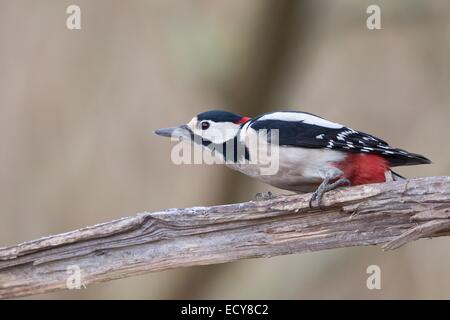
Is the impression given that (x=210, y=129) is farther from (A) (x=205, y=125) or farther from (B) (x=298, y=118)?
(B) (x=298, y=118)

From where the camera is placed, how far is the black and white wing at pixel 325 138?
4582 millimetres

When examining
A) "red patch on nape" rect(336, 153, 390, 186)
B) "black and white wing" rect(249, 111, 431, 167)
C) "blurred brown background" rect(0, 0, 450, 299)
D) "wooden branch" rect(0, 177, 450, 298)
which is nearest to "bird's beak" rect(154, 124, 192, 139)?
"black and white wing" rect(249, 111, 431, 167)

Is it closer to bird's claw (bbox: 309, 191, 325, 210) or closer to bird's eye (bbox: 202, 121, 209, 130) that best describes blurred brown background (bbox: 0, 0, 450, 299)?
bird's eye (bbox: 202, 121, 209, 130)

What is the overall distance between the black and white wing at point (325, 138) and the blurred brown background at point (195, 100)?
1.54 m

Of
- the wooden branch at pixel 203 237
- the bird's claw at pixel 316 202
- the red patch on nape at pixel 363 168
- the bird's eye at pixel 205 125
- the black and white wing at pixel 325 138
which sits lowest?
the wooden branch at pixel 203 237

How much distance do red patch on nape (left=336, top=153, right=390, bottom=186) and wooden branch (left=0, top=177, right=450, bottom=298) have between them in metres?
0.34

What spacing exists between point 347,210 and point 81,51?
3776 mm

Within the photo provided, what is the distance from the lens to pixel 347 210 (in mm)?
4184

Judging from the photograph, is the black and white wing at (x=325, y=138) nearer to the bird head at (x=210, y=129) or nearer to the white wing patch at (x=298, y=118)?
the white wing patch at (x=298, y=118)

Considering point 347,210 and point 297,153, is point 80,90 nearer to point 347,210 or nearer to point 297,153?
point 297,153

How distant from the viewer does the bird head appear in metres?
4.86

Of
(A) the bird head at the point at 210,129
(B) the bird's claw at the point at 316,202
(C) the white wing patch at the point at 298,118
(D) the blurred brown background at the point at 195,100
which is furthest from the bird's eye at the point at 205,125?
(D) the blurred brown background at the point at 195,100

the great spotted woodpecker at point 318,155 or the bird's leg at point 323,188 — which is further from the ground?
the great spotted woodpecker at point 318,155

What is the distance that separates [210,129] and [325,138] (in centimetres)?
64
